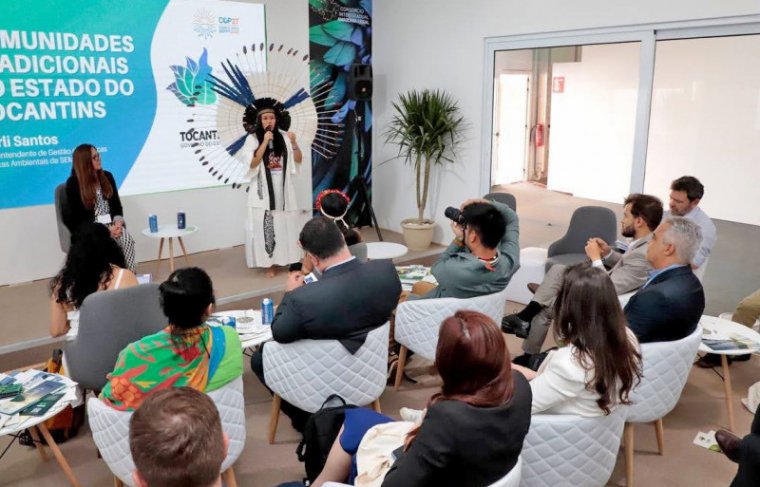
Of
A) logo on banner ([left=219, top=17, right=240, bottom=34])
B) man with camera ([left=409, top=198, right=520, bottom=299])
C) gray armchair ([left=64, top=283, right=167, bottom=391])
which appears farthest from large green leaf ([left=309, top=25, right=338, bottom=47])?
gray armchair ([left=64, top=283, right=167, bottom=391])

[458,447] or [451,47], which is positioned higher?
[451,47]

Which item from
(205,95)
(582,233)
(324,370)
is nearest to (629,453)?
(324,370)

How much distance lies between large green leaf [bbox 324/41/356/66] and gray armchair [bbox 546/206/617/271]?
3.51 meters

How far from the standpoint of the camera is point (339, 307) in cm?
274

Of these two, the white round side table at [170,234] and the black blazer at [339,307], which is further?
the white round side table at [170,234]

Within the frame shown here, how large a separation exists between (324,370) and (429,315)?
81 cm

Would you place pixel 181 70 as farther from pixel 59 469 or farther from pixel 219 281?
pixel 59 469

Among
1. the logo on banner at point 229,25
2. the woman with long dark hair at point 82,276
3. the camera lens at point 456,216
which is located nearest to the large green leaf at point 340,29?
the logo on banner at point 229,25

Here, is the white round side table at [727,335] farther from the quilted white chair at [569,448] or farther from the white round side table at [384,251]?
the white round side table at [384,251]

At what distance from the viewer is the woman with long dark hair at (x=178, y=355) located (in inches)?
89.7

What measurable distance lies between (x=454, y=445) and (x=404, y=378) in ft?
7.60

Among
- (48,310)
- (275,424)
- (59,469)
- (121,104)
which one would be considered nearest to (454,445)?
(275,424)

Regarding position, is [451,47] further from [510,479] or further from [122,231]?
[510,479]

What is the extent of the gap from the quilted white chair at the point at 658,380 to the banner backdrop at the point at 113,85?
492cm
